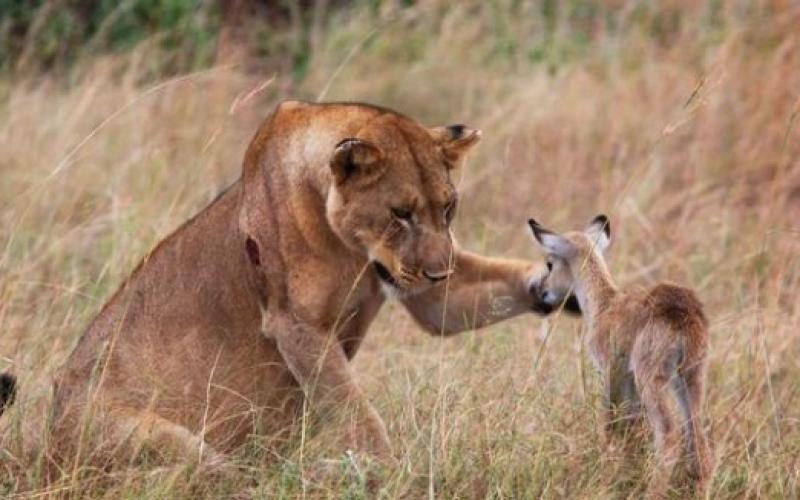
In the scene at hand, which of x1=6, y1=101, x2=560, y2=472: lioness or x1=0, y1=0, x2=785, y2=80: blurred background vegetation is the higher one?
x1=6, y1=101, x2=560, y2=472: lioness

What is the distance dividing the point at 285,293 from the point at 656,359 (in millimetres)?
1074

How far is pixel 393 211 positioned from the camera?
18.9 feet

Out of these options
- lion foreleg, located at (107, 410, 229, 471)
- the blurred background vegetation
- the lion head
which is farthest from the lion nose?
the blurred background vegetation

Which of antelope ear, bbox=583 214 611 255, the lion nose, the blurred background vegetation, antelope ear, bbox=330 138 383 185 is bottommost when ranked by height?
the blurred background vegetation

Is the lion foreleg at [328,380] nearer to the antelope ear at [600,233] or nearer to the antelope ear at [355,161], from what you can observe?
the antelope ear at [355,161]

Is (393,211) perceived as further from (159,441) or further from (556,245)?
(159,441)

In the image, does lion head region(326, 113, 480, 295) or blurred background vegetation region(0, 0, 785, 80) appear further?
blurred background vegetation region(0, 0, 785, 80)

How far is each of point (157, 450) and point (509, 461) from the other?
3.10 ft

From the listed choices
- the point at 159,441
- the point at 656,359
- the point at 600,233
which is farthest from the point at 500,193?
the point at 656,359

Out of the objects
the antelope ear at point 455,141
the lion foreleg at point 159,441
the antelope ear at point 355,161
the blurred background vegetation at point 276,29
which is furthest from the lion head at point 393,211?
the blurred background vegetation at point 276,29

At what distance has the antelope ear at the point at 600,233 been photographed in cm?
604

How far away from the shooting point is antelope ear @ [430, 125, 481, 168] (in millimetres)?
5973

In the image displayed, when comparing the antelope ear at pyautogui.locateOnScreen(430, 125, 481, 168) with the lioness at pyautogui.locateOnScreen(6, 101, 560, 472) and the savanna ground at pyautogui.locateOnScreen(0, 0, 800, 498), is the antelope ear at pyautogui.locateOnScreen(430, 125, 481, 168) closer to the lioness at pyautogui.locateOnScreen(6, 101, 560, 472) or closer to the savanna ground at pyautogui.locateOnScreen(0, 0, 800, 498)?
the lioness at pyautogui.locateOnScreen(6, 101, 560, 472)

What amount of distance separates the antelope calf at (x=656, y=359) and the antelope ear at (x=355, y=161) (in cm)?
65
